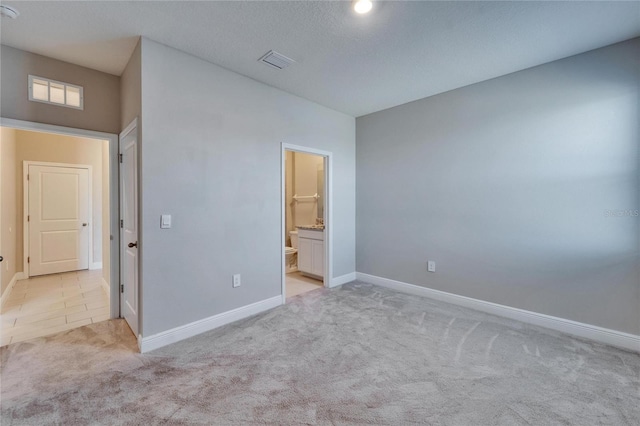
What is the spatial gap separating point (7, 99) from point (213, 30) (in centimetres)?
192

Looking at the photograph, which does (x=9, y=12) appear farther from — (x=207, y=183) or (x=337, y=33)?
(x=337, y=33)

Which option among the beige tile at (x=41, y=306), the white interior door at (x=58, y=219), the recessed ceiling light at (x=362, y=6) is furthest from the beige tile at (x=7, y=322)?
the recessed ceiling light at (x=362, y=6)

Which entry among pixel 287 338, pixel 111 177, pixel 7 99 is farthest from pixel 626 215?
pixel 7 99

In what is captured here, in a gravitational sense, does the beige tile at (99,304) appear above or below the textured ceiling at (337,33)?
below

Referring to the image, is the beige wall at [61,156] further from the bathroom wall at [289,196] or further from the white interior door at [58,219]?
the bathroom wall at [289,196]

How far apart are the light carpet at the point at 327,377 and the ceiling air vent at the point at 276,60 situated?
2.70 metres

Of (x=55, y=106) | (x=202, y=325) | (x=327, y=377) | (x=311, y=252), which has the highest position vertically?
(x=55, y=106)

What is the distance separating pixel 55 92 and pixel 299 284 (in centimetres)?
365

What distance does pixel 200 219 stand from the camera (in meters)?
2.69

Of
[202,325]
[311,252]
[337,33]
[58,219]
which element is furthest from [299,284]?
[58,219]

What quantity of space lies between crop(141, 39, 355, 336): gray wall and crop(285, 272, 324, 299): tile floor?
63 cm

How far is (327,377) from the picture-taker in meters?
2.00

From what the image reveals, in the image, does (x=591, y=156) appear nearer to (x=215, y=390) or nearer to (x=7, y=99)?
(x=215, y=390)

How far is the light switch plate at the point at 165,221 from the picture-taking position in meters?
2.44
